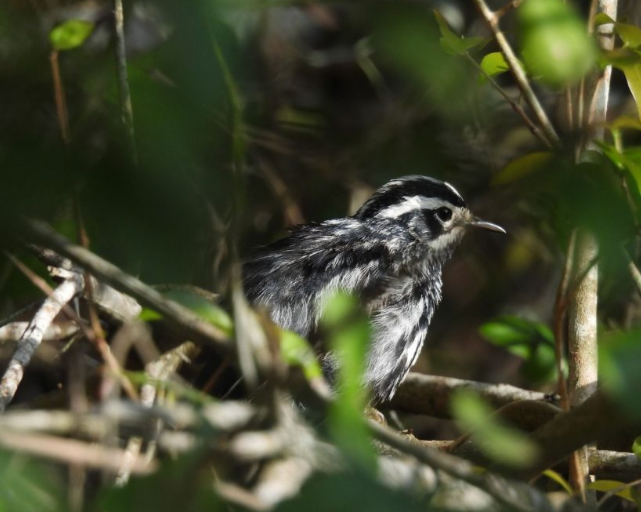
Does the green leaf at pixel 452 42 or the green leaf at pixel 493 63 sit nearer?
the green leaf at pixel 452 42

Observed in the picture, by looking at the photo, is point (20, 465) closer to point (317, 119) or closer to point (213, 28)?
point (213, 28)

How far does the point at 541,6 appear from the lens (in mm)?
2457

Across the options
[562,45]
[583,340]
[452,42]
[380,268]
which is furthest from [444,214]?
[562,45]

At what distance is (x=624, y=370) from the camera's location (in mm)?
1647

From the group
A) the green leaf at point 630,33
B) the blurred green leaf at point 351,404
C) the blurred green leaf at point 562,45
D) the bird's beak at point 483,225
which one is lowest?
the bird's beak at point 483,225

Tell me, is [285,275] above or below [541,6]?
below

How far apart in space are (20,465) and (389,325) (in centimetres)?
347

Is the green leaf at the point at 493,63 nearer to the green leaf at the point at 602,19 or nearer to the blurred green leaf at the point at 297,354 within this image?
the green leaf at the point at 602,19

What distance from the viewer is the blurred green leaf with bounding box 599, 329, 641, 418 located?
1636 mm

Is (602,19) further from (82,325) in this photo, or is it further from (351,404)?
(82,325)

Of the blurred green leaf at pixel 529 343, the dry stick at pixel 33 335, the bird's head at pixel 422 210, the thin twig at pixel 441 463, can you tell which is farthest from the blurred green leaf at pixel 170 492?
the bird's head at pixel 422 210

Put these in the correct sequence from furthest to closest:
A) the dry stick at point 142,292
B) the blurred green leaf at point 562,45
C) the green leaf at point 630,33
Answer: the green leaf at point 630,33 → the dry stick at point 142,292 → the blurred green leaf at point 562,45

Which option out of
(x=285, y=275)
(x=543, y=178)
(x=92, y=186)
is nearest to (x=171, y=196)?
(x=92, y=186)

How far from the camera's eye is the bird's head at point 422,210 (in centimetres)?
Answer: 594
